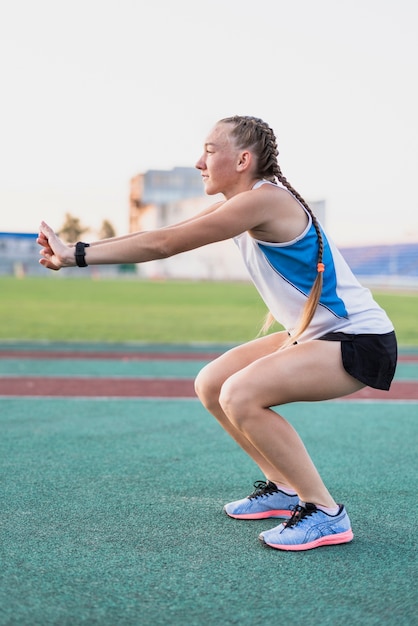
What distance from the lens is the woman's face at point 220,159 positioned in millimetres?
3600

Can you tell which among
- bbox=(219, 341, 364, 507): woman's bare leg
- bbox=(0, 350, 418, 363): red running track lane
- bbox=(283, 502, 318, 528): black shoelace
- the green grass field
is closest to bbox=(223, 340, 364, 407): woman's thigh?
bbox=(219, 341, 364, 507): woman's bare leg

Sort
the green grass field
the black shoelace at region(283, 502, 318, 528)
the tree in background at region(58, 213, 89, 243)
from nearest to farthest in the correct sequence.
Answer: the black shoelace at region(283, 502, 318, 528) < the green grass field < the tree in background at region(58, 213, 89, 243)

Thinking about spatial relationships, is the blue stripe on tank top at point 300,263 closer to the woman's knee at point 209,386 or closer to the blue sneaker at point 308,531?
the woman's knee at point 209,386

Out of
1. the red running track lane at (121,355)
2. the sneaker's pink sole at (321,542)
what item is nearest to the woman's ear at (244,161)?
the sneaker's pink sole at (321,542)

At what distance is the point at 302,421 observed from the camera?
7211 millimetres

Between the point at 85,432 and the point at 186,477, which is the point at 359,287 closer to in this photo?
the point at 186,477

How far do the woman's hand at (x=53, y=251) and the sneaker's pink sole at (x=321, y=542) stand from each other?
1.52 meters

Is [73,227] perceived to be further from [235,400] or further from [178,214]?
[235,400]

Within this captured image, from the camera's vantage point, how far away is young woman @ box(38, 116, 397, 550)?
3428mm

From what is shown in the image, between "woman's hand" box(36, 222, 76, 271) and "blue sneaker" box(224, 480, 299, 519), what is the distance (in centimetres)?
158

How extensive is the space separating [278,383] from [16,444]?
2.89 meters

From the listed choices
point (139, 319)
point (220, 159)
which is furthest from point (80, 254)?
point (139, 319)

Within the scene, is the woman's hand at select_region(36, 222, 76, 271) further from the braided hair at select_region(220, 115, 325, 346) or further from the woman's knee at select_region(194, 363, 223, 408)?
the woman's knee at select_region(194, 363, 223, 408)

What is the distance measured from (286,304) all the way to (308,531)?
3.31 feet
